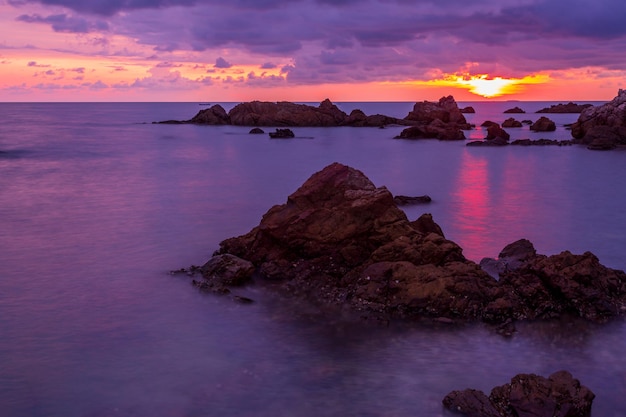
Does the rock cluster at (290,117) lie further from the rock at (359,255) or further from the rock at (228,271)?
the rock at (228,271)

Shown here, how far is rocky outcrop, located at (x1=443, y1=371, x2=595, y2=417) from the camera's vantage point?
959 cm

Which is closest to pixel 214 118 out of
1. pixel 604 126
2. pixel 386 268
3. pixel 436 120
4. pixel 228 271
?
pixel 436 120

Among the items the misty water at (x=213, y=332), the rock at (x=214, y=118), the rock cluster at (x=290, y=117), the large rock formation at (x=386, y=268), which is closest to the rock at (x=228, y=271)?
the large rock formation at (x=386, y=268)

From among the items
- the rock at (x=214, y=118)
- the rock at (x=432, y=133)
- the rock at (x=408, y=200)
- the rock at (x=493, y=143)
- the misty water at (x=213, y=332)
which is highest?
the rock at (x=214, y=118)

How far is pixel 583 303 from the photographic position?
14.4 m

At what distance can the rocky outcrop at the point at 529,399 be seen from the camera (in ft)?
31.4

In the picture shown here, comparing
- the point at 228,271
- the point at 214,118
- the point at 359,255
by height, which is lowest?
the point at 228,271

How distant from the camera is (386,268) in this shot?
607 inches

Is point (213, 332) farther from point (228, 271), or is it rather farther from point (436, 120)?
point (436, 120)

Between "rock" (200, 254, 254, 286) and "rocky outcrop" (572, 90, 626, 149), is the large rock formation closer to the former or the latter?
"rock" (200, 254, 254, 286)

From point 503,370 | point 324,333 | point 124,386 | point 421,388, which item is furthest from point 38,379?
point 503,370

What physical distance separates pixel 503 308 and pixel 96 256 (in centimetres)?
1295

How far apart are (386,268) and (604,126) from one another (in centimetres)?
6707

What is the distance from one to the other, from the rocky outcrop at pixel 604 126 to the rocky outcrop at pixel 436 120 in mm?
16696
